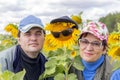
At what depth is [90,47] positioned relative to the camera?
2.95 meters

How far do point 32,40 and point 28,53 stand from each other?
0.16 metres

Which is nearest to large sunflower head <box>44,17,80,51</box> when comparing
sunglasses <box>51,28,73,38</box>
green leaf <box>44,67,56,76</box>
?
sunglasses <box>51,28,73,38</box>

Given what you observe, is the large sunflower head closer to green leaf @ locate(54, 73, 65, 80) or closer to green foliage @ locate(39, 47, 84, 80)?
green foliage @ locate(39, 47, 84, 80)

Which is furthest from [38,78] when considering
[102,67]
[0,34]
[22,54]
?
[0,34]

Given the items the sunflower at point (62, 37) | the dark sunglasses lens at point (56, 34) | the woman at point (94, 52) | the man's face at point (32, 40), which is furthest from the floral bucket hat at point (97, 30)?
the man's face at point (32, 40)

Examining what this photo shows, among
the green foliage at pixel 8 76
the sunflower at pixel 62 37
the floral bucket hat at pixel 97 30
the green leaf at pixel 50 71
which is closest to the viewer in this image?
the green foliage at pixel 8 76

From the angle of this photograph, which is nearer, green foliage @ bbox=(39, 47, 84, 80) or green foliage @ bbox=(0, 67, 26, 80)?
green foliage @ bbox=(0, 67, 26, 80)

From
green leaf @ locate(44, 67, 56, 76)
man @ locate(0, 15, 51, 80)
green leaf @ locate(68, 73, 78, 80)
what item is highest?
man @ locate(0, 15, 51, 80)

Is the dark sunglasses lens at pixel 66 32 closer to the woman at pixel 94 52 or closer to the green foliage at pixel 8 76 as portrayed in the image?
the woman at pixel 94 52

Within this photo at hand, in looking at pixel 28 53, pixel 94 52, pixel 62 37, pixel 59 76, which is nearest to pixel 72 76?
pixel 59 76

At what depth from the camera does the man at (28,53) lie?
3.26 meters

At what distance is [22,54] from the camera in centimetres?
338

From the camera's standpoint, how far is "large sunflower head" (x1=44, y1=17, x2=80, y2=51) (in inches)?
126

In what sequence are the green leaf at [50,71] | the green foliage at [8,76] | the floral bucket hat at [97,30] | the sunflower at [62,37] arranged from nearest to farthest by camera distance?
the green foliage at [8,76] → the floral bucket hat at [97,30] → the green leaf at [50,71] → the sunflower at [62,37]
